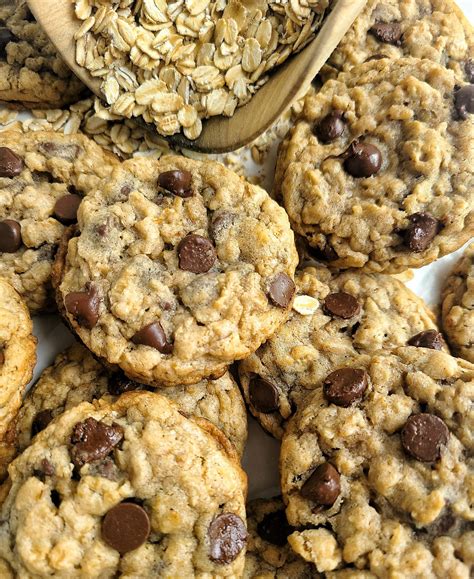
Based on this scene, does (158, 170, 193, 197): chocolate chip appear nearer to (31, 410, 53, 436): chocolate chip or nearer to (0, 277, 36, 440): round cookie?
(0, 277, 36, 440): round cookie

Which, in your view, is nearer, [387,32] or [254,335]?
[254,335]

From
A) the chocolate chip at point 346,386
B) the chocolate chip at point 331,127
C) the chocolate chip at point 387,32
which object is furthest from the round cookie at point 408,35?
the chocolate chip at point 346,386

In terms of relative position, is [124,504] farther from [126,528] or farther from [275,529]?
[275,529]

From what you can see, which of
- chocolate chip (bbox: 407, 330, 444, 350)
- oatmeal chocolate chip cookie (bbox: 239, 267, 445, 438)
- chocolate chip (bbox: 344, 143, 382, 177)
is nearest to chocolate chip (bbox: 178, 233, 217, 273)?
oatmeal chocolate chip cookie (bbox: 239, 267, 445, 438)

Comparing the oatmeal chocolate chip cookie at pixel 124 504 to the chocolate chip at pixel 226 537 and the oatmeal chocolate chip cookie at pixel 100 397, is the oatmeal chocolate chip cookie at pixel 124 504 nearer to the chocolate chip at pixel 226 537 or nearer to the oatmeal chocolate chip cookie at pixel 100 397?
the chocolate chip at pixel 226 537

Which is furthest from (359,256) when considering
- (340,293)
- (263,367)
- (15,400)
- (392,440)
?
(15,400)

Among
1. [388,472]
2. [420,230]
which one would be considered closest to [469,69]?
[420,230]
